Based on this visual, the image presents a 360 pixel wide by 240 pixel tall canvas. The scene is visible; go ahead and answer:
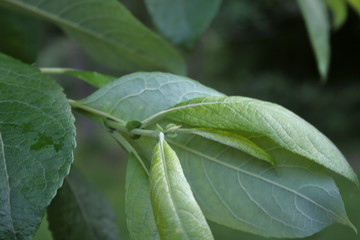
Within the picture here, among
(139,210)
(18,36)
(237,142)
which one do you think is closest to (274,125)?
(237,142)

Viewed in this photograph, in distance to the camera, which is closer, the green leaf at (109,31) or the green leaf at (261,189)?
the green leaf at (261,189)

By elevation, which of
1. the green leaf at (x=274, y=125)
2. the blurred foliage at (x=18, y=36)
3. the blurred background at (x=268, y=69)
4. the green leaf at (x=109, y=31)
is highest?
the green leaf at (x=274, y=125)

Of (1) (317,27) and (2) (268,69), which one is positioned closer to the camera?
(1) (317,27)

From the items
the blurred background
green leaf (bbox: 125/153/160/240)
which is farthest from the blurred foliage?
the blurred background

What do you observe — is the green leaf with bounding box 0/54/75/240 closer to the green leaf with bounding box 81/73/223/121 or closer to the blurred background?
the green leaf with bounding box 81/73/223/121

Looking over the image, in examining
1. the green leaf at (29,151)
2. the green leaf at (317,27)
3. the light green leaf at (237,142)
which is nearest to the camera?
the green leaf at (29,151)

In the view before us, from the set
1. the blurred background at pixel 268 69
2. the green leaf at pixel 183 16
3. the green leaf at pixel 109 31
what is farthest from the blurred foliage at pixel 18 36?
the blurred background at pixel 268 69

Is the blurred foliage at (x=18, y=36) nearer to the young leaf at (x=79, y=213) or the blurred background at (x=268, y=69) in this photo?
the young leaf at (x=79, y=213)

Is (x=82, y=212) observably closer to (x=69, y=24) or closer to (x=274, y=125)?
(x=69, y=24)
